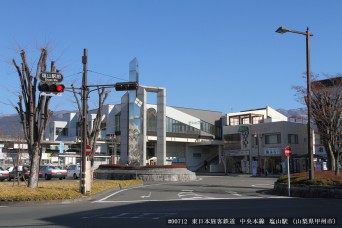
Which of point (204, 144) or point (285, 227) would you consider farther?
point (204, 144)

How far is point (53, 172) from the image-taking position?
149 ft

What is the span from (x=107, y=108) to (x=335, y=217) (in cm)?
7164

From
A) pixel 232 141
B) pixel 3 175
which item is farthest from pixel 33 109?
pixel 232 141

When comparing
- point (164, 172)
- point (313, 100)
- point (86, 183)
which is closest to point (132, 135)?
point (164, 172)

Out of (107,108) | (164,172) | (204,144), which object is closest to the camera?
(164,172)

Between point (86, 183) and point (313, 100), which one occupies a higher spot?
point (313, 100)

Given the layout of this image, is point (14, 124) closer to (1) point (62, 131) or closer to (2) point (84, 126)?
(2) point (84, 126)

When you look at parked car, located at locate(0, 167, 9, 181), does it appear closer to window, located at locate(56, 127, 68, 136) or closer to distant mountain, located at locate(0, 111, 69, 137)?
distant mountain, located at locate(0, 111, 69, 137)

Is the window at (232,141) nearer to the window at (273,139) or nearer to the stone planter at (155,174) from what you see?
Answer: the window at (273,139)

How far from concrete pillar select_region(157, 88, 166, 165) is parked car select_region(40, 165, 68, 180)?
34.2 ft

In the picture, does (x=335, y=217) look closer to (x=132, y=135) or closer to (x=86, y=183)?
(x=86, y=183)

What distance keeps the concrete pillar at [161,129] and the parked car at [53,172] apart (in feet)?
34.2

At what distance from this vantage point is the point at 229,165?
68.1 m

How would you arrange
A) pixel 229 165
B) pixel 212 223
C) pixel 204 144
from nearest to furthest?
1. pixel 212 223
2. pixel 229 165
3. pixel 204 144
